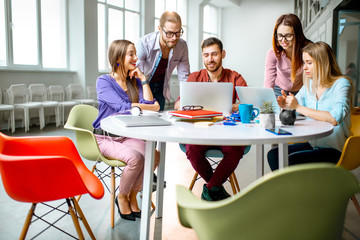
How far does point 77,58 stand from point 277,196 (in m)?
7.59

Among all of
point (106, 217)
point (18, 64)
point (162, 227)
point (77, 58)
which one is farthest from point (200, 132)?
point (77, 58)

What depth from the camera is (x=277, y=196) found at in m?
0.66

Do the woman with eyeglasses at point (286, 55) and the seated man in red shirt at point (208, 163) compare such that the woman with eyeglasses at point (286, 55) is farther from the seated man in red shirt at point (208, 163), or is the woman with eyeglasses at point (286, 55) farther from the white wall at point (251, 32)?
the white wall at point (251, 32)

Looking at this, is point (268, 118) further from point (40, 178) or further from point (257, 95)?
point (40, 178)

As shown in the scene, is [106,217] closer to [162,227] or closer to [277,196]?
[162,227]

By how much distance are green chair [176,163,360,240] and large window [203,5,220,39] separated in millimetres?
13072

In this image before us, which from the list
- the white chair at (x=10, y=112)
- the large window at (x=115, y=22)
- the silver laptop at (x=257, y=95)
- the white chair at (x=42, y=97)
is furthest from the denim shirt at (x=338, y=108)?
the large window at (x=115, y=22)

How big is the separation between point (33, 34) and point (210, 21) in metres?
8.78

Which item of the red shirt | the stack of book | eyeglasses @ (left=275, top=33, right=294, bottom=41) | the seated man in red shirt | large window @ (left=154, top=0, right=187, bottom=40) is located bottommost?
the seated man in red shirt

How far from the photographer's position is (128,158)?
1.94 m

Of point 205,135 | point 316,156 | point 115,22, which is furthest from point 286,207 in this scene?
point 115,22

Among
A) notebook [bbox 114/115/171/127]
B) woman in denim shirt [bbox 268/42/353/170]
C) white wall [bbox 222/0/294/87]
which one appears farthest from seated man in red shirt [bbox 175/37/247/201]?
white wall [bbox 222/0/294/87]

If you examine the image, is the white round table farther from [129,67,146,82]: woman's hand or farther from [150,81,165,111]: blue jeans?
[150,81,165,111]: blue jeans

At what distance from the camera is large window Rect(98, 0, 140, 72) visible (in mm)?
8516
